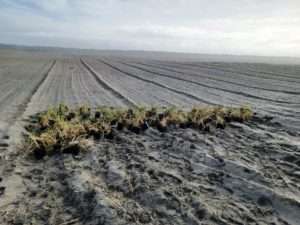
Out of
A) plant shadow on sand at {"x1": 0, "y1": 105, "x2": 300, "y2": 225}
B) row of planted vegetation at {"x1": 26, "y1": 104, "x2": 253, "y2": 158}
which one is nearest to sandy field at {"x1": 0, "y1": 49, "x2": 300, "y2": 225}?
plant shadow on sand at {"x1": 0, "y1": 105, "x2": 300, "y2": 225}

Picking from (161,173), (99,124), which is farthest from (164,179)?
(99,124)

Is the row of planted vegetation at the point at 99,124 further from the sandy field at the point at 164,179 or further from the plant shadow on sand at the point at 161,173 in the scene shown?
the sandy field at the point at 164,179

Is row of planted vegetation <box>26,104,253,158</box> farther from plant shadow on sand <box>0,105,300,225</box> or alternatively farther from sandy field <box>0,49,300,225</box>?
sandy field <box>0,49,300,225</box>

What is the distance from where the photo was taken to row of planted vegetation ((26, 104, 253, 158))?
630cm

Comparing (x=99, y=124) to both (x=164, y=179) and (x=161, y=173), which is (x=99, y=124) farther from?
(x=164, y=179)

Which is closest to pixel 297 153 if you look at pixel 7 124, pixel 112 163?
pixel 112 163

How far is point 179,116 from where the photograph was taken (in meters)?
8.11

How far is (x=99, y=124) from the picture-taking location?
7.74 meters

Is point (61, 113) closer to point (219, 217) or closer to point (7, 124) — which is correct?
point (7, 124)

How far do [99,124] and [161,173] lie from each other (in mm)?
3130

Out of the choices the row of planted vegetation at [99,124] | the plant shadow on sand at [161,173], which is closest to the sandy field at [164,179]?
the plant shadow on sand at [161,173]

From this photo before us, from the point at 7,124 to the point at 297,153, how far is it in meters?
6.65

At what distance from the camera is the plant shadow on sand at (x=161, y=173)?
12.5 feet

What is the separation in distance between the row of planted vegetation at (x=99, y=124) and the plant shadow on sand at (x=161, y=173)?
0.9 inches
